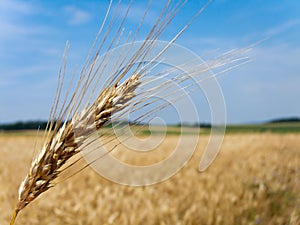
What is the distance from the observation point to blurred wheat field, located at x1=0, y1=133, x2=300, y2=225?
3410 mm

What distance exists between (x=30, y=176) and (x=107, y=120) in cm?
33

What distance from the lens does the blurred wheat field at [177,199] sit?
341 cm

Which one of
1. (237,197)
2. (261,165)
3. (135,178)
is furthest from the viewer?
(261,165)

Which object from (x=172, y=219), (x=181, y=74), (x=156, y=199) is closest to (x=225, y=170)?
(x=156, y=199)

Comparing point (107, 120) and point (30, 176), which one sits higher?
point (107, 120)

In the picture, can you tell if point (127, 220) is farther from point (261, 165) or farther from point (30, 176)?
point (261, 165)

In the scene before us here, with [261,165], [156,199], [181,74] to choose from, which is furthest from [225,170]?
[181,74]

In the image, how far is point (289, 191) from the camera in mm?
5102

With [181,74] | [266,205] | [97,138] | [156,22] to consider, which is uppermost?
[156,22]

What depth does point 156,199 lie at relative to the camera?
393 cm

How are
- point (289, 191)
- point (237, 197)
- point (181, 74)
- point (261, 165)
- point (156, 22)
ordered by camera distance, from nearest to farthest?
point (156, 22) → point (181, 74) → point (237, 197) → point (289, 191) → point (261, 165)

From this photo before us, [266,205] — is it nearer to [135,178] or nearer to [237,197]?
[237,197]

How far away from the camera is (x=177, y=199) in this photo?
3.93 metres

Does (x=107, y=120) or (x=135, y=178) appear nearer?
(x=107, y=120)
